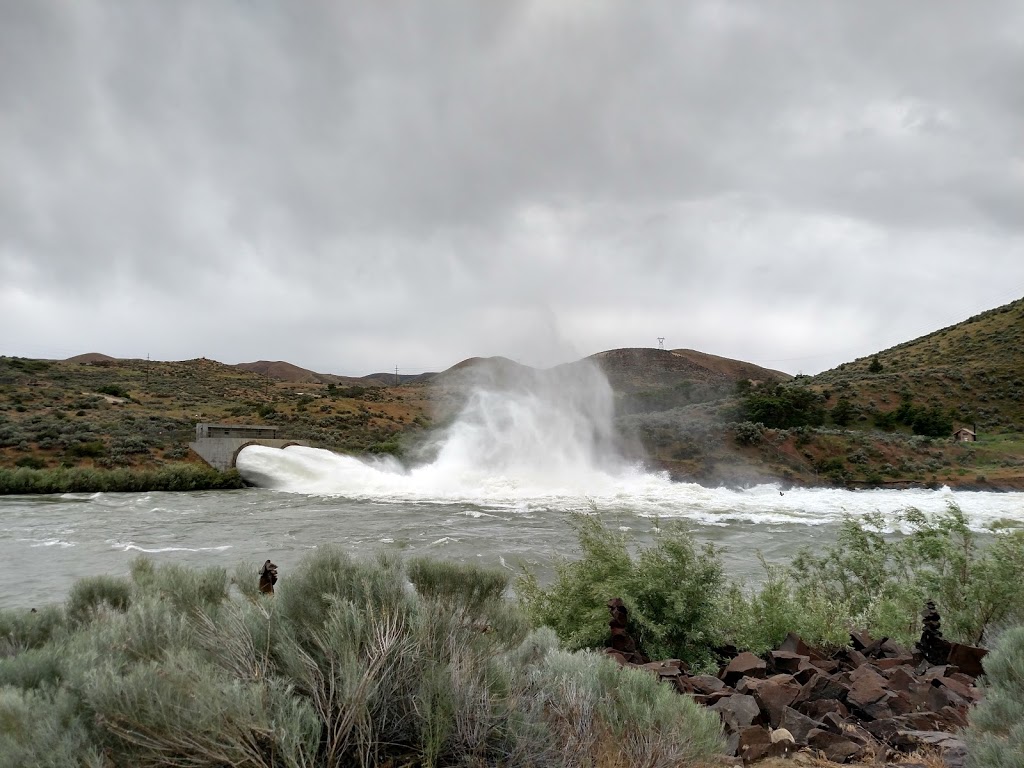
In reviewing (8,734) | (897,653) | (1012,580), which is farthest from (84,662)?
(1012,580)

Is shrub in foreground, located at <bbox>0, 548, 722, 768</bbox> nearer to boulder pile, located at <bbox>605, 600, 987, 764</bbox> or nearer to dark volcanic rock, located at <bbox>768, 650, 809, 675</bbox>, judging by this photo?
boulder pile, located at <bbox>605, 600, 987, 764</bbox>

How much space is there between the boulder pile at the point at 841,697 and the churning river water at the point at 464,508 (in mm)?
2692

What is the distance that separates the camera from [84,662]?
3.08 meters

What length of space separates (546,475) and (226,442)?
73.2 ft

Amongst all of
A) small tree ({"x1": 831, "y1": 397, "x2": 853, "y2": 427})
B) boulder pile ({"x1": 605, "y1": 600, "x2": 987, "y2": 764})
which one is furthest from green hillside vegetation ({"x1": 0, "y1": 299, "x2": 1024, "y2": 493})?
boulder pile ({"x1": 605, "y1": 600, "x2": 987, "y2": 764})

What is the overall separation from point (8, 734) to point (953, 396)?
226ft

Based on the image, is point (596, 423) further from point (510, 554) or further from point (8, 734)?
point (8, 734)

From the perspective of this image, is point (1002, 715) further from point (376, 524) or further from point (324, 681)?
point (376, 524)

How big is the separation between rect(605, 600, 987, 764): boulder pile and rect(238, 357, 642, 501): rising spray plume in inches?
1095

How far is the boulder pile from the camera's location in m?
4.63

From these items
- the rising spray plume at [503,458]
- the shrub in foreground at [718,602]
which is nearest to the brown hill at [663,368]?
the rising spray plume at [503,458]

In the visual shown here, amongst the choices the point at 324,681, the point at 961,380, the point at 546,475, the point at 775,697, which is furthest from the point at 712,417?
the point at 324,681

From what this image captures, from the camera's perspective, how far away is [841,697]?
5.56 metres

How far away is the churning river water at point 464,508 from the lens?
59.1 ft
